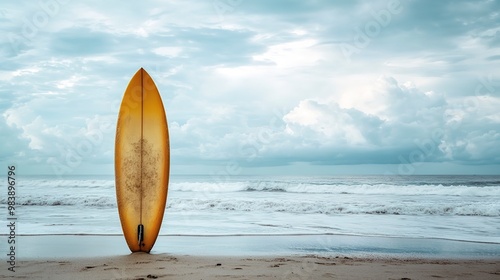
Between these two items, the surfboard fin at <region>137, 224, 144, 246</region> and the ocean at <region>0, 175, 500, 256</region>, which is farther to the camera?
the ocean at <region>0, 175, 500, 256</region>

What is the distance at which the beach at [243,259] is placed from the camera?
4.03 meters

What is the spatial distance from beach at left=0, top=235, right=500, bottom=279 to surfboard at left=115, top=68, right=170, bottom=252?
1.66ft

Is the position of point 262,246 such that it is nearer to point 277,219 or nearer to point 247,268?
point 247,268

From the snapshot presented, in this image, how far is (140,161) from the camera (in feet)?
17.9

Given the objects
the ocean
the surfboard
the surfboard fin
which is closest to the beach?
the surfboard fin

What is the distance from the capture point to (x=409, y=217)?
9.69 meters

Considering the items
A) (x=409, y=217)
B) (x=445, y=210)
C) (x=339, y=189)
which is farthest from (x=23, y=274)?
(x=339, y=189)

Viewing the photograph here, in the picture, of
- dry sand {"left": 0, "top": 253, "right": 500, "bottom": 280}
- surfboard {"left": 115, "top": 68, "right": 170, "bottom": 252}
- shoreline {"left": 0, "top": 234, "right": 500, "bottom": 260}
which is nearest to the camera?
dry sand {"left": 0, "top": 253, "right": 500, "bottom": 280}

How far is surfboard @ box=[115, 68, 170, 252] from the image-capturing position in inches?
213

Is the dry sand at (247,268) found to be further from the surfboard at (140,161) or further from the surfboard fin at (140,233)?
the surfboard at (140,161)

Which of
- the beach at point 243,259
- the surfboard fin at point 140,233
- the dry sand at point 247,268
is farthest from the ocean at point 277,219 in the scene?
the dry sand at point 247,268

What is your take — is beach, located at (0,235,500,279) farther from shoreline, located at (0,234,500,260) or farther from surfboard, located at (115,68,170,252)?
surfboard, located at (115,68,170,252)

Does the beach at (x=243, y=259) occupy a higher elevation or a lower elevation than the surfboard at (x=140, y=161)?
lower

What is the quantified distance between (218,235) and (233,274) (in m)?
2.80
